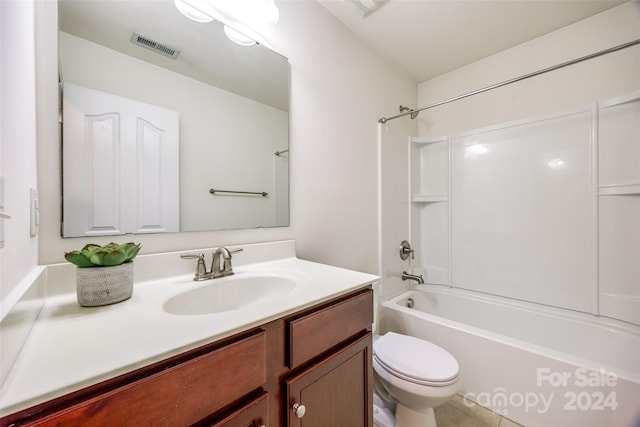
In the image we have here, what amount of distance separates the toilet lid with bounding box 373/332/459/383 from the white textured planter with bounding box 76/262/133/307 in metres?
1.13

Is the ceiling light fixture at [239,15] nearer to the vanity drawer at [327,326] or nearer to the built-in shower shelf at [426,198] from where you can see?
the vanity drawer at [327,326]

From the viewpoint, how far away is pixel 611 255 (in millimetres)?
1522

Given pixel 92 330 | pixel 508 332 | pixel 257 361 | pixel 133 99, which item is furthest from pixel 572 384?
pixel 133 99

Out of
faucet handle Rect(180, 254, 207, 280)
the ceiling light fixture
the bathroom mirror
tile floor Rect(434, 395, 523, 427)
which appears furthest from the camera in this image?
tile floor Rect(434, 395, 523, 427)

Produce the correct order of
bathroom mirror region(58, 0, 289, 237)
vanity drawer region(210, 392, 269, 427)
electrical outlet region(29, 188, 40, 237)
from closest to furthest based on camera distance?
vanity drawer region(210, 392, 269, 427)
electrical outlet region(29, 188, 40, 237)
bathroom mirror region(58, 0, 289, 237)

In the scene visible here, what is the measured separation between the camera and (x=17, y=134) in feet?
1.72

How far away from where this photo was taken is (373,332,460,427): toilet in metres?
1.04

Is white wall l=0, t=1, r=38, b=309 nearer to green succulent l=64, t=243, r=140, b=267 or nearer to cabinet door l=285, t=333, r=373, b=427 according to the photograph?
green succulent l=64, t=243, r=140, b=267

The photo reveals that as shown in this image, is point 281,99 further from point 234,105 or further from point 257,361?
point 257,361

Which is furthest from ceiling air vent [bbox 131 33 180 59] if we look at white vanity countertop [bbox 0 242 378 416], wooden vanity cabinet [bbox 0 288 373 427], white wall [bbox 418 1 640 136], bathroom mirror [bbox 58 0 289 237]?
white wall [bbox 418 1 640 136]

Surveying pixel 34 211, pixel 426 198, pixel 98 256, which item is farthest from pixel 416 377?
pixel 426 198

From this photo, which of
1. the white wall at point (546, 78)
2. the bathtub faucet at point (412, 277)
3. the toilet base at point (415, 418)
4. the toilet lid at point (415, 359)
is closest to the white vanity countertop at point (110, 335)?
the toilet lid at point (415, 359)

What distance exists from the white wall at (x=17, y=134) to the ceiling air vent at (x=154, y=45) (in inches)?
9.9

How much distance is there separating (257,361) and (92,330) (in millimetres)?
348
